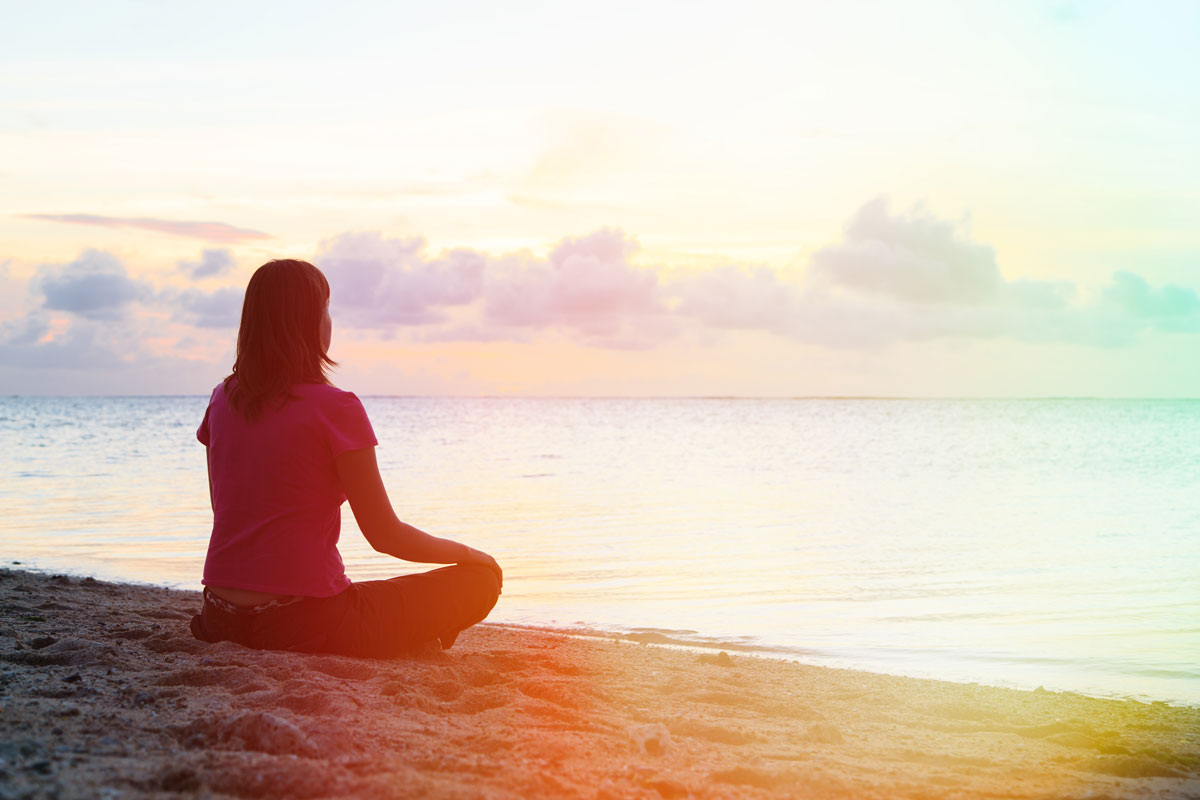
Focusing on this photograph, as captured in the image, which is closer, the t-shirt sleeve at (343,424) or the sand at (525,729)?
the sand at (525,729)

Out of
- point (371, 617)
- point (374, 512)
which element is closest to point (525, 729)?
point (374, 512)

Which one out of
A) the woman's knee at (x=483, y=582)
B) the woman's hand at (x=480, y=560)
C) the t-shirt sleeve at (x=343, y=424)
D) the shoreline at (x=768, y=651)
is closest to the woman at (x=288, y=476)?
the t-shirt sleeve at (x=343, y=424)

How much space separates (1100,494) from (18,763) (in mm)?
16699

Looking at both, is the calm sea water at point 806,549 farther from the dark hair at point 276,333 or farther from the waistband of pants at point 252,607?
the dark hair at point 276,333

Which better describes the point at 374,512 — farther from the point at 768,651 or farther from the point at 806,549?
the point at 806,549

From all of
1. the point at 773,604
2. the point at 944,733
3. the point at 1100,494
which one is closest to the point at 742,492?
the point at 1100,494

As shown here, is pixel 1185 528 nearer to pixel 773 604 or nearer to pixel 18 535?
pixel 773 604

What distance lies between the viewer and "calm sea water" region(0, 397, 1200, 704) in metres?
6.29

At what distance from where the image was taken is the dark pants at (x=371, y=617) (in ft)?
14.1

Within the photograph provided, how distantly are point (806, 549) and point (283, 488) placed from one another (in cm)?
716

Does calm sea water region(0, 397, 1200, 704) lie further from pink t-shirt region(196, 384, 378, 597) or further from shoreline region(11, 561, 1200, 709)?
pink t-shirt region(196, 384, 378, 597)

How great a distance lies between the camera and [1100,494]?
15930 millimetres

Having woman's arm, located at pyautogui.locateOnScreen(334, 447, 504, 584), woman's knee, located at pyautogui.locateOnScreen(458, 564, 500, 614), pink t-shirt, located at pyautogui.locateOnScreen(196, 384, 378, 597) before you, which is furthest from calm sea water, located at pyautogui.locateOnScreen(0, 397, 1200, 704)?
pink t-shirt, located at pyautogui.locateOnScreen(196, 384, 378, 597)

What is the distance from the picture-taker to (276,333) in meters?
3.99
